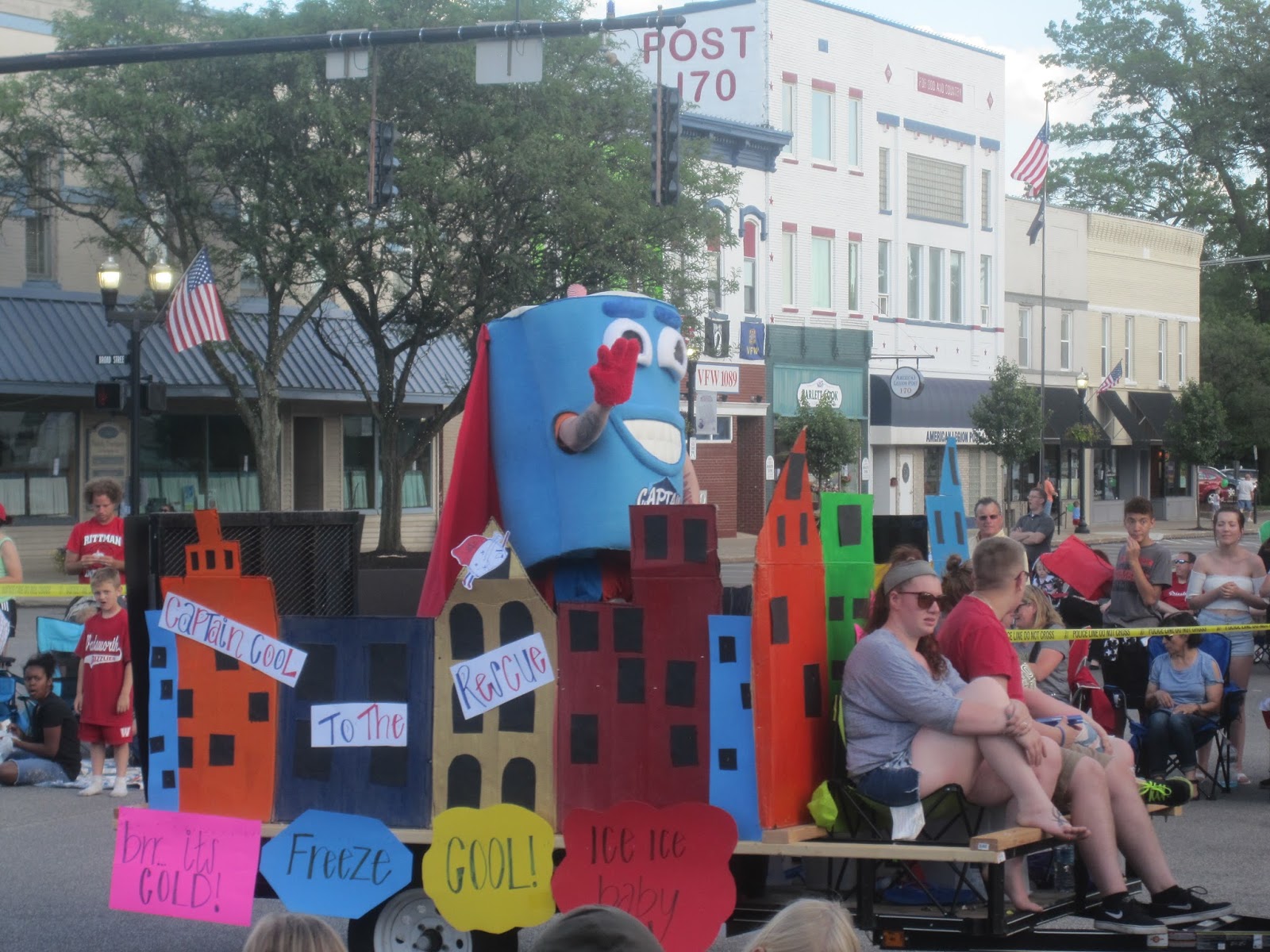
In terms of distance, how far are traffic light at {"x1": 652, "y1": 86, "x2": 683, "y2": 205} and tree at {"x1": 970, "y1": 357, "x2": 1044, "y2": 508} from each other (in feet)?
84.3

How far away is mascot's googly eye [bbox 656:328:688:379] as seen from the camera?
734cm

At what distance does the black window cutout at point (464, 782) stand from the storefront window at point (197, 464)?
23.0 m

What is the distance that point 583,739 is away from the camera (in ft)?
17.5

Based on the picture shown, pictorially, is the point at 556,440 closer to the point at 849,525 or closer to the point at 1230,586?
the point at 849,525

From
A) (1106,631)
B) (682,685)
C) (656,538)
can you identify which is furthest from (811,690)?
(1106,631)

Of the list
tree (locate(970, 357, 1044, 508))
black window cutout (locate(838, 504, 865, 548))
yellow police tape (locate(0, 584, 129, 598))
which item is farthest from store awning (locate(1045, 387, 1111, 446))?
black window cutout (locate(838, 504, 865, 548))

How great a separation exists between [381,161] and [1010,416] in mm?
26660

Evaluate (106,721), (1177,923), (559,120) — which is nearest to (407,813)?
(1177,923)

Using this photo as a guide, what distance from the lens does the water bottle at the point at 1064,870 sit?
5.91m

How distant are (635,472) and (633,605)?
185cm

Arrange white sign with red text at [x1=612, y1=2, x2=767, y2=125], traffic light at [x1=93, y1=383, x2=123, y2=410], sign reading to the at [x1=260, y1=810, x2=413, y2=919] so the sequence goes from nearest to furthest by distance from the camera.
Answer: sign reading to the at [x1=260, y1=810, x2=413, y2=919] < traffic light at [x1=93, y1=383, x2=123, y2=410] < white sign with red text at [x1=612, y1=2, x2=767, y2=125]

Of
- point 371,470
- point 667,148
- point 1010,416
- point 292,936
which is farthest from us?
point 1010,416

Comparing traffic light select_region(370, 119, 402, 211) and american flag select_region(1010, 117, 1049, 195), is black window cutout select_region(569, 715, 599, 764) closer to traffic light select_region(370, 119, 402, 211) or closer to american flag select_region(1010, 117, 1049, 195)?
traffic light select_region(370, 119, 402, 211)

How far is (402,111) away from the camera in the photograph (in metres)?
23.5
